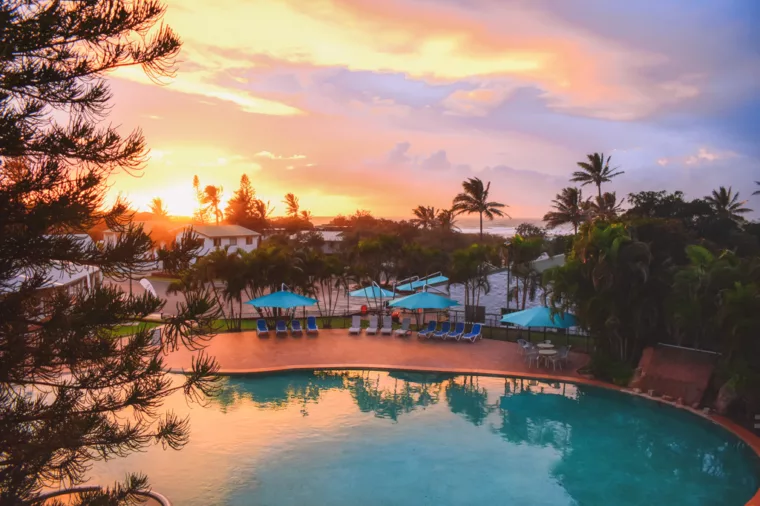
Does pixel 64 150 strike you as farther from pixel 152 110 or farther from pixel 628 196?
pixel 628 196

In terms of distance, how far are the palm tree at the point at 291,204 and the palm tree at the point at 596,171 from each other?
60901 millimetres

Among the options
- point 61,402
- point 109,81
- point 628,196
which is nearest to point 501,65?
point 109,81

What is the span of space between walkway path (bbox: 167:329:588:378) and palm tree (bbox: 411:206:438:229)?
158 ft

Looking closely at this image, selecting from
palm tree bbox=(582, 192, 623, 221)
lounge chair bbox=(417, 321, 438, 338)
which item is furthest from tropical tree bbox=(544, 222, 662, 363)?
palm tree bbox=(582, 192, 623, 221)

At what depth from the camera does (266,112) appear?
22.9 meters

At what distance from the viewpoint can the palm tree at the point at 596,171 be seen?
44875 mm

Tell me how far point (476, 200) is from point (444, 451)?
3451 cm

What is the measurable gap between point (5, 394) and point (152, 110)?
231 inches

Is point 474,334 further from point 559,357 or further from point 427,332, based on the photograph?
point 559,357

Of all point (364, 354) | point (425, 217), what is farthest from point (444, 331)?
point (425, 217)

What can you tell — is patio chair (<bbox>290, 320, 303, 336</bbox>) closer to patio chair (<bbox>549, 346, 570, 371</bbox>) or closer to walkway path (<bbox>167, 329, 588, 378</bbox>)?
walkway path (<bbox>167, 329, 588, 378</bbox>)

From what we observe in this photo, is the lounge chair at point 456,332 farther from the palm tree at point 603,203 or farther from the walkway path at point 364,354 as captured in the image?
the palm tree at point 603,203

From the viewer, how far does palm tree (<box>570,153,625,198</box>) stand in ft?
147

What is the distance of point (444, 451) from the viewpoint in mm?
11789
